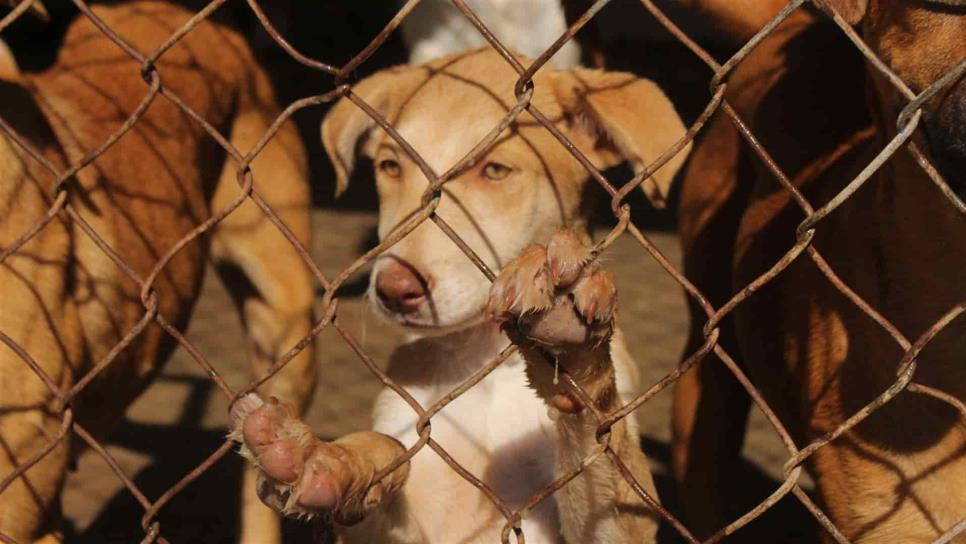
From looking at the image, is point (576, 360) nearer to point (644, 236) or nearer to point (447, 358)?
point (644, 236)

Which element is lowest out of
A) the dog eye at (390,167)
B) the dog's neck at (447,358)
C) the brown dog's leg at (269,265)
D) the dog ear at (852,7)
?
the dog's neck at (447,358)

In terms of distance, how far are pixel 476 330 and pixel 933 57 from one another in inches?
46.3

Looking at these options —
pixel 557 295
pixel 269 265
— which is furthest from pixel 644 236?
pixel 269 265

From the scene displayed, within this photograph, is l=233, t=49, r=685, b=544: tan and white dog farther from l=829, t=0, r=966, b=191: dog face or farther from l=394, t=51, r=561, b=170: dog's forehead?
l=829, t=0, r=966, b=191: dog face

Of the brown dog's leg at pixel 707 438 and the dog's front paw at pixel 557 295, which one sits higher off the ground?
the brown dog's leg at pixel 707 438

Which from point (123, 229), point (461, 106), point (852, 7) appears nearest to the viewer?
point (852, 7)

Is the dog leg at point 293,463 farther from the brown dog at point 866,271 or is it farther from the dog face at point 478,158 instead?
the brown dog at point 866,271

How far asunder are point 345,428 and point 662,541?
51.1 inches

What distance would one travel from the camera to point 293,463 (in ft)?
6.74

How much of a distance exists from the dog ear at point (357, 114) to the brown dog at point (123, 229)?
646mm

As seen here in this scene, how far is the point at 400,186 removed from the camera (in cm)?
289

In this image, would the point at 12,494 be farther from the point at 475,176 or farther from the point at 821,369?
the point at 821,369

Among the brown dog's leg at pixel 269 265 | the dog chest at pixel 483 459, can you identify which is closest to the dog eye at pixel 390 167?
the dog chest at pixel 483 459

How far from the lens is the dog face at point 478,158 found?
2.63m
